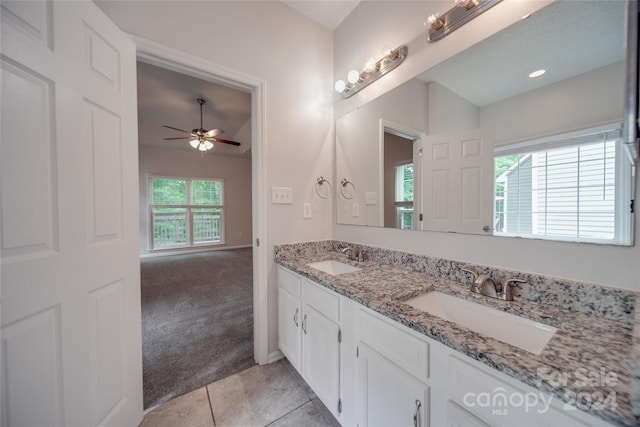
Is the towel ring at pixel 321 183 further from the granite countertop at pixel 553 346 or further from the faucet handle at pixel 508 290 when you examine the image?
the faucet handle at pixel 508 290

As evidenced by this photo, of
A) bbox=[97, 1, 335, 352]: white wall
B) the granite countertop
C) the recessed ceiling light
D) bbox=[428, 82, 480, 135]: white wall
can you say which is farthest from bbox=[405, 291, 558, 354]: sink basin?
bbox=[97, 1, 335, 352]: white wall

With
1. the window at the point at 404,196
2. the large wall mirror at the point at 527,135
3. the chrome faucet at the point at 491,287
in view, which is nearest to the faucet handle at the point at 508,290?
the chrome faucet at the point at 491,287

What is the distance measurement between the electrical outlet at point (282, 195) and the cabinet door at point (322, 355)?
794 millimetres

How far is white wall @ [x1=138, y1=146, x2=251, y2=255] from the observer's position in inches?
212

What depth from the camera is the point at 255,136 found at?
1.67 m

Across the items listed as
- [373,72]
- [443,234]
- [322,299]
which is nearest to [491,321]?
[443,234]

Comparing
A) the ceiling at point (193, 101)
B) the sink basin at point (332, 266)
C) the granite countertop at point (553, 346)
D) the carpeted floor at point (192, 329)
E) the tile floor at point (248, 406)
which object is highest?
the ceiling at point (193, 101)

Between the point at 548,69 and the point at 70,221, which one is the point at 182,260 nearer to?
the point at 70,221

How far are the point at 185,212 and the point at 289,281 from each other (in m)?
5.57

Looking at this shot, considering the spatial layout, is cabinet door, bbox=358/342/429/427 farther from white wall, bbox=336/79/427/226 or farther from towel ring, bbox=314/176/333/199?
towel ring, bbox=314/176/333/199

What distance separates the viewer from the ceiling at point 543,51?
0.79m

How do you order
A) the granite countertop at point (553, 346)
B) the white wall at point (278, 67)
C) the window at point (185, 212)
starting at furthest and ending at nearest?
the window at point (185, 212), the white wall at point (278, 67), the granite countertop at point (553, 346)

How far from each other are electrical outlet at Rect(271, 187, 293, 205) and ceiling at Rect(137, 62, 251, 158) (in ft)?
6.71

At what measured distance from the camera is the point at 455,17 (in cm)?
115
